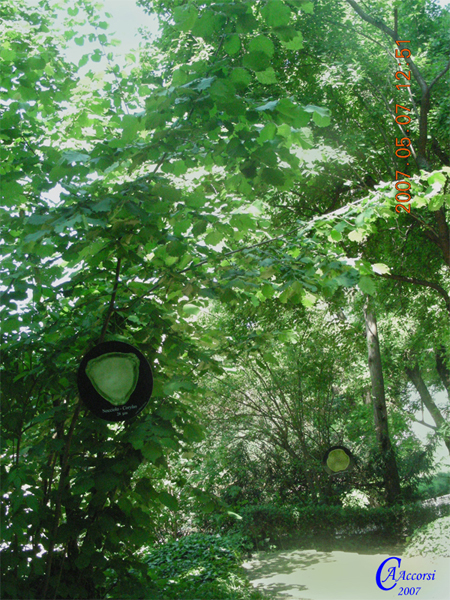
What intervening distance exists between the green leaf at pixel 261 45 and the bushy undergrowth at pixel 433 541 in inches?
178

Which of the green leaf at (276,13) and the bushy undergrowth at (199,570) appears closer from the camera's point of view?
the green leaf at (276,13)

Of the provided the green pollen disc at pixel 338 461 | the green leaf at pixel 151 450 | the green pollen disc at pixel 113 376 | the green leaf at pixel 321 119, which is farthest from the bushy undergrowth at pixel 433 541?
the green leaf at pixel 321 119

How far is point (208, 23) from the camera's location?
109cm

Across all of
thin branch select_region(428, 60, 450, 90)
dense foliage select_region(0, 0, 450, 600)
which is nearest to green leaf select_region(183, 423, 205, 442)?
dense foliage select_region(0, 0, 450, 600)

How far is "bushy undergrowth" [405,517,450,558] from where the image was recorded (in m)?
4.39

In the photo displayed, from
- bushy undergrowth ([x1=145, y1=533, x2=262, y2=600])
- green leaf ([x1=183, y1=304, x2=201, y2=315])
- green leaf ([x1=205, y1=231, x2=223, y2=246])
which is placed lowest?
bushy undergrowth ([x1=145, y1=533, x2=262, y2=600])

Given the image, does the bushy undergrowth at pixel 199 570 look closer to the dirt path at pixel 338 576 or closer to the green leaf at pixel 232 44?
the dirt path at pixel 338 576

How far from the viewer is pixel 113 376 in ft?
4.56

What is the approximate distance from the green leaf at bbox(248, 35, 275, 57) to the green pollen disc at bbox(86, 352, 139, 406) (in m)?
0.85

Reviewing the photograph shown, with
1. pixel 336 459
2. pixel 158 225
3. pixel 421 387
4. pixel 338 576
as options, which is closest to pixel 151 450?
pixel 158 225

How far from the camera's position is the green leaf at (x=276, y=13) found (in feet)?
3.43

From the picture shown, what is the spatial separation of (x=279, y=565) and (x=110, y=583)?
395cm

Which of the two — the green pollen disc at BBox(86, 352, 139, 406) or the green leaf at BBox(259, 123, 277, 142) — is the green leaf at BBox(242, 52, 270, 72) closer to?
the green leaf at BBox(259, 123, 277, 142)

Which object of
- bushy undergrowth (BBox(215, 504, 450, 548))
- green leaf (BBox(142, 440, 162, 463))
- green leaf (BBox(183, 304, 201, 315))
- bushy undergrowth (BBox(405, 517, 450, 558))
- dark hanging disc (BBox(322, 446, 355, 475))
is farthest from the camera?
bushy undergrowth (BBox(215, 504, 450, 548))
